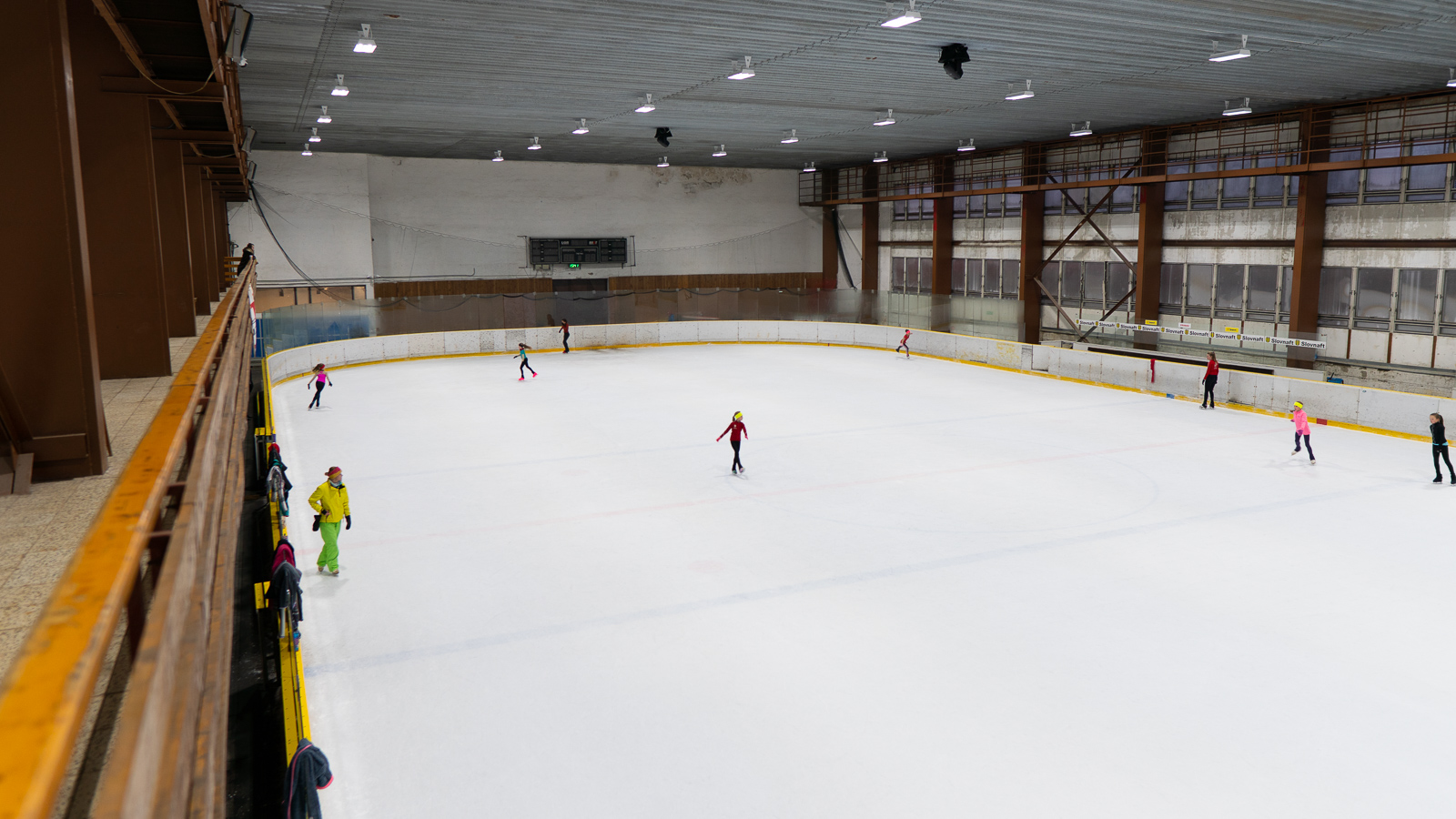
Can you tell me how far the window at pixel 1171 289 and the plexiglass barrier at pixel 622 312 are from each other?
509 cm

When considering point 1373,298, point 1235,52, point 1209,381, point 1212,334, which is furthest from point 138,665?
point 1212,334

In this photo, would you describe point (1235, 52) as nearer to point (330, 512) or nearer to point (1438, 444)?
point (1438, 444)

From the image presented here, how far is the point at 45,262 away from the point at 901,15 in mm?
12220

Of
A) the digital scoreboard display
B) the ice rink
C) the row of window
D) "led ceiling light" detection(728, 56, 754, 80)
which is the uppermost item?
"led ceiling light" detection(728, 56, 754, 80)

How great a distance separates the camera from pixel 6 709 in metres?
1.33

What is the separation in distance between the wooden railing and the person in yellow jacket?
783 cm

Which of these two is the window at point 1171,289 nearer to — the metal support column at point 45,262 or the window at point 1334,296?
the window at point 1334,296

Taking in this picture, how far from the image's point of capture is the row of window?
2452cm

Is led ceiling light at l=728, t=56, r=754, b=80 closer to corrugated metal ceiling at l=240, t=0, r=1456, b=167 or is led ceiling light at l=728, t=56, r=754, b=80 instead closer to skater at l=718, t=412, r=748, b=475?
corrugated metal ceiling at l=240, t=0, r=1456, b=167

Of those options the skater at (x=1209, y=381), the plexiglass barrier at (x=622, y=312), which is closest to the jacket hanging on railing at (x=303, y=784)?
the skater at (x=1209, y=381)

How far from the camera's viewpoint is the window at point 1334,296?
2653 cm

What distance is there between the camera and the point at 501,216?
40688mm

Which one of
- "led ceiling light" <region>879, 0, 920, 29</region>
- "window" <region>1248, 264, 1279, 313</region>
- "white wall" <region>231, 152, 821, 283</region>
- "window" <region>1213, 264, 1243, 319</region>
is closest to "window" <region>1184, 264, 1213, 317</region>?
"window" <region>1213, 264, 1243, 319</region>

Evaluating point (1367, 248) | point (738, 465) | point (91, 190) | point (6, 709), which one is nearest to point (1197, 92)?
point (1367, 248)
